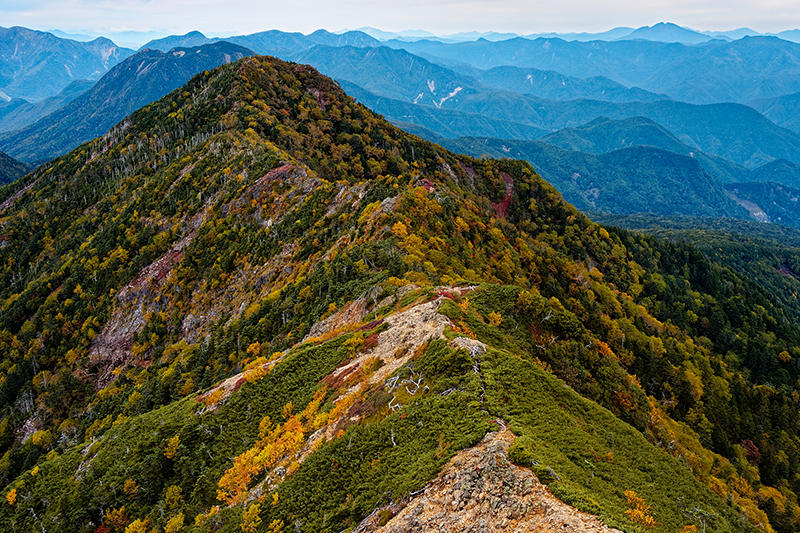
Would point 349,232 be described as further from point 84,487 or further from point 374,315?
point 84,487

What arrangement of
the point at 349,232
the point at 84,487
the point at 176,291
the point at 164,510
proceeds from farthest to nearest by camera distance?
the point at 176,291, the point at 349,232, the point at 84,487, the point at 164,510

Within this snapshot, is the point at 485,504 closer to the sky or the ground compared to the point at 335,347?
closer to the sky

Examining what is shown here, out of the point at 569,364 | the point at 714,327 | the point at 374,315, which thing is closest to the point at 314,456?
the point at 374,315

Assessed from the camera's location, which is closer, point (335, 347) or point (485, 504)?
point (485, 504)

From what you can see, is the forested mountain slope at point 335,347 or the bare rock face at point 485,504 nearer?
the bare rock face at point 485,504
